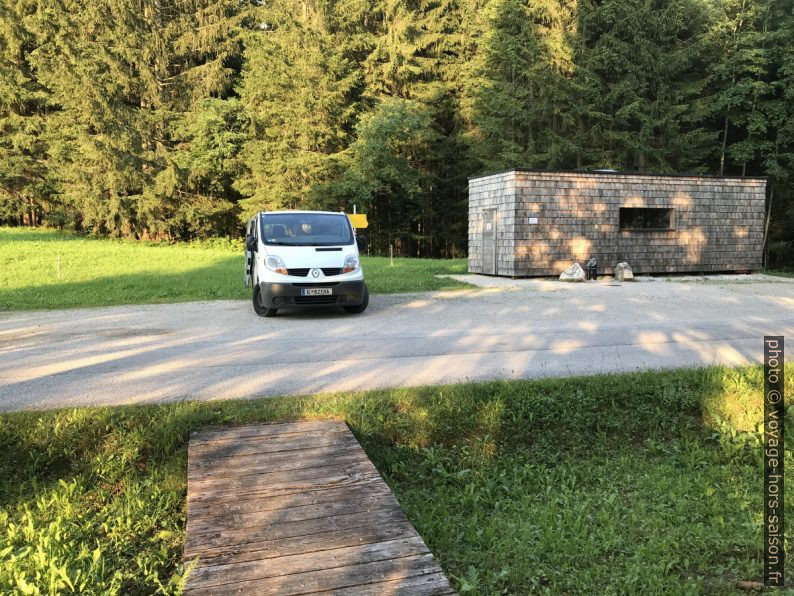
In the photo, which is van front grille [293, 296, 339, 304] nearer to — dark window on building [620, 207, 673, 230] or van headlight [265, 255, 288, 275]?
van headlight [265, 255, 288, 275]

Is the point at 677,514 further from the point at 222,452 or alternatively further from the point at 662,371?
the point at 222,452

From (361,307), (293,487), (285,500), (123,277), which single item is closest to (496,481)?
(293,487)

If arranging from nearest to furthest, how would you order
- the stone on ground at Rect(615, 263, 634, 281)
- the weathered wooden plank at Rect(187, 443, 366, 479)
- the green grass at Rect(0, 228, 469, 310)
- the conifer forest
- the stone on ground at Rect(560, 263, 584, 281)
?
the weathered wooden plank at Rect(187, 443, 366, 479) < the green grass at Rect(0, 228, 469, 310) < the stone on ground at Rect(560, 263, 584, 281) < the stone on ground at Rect(615, 263, 634, 281) < the conifer forest

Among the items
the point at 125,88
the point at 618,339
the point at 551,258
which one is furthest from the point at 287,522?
the point at 125,88

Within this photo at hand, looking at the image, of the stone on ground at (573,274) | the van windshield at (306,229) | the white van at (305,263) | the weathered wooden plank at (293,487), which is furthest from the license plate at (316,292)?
the stone on ground at (573,274)

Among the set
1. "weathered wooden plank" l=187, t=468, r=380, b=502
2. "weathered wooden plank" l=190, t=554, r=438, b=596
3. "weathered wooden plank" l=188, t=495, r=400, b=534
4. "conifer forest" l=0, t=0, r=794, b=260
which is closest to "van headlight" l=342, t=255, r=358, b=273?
"weathered wooden plank" l=187, t=468, r=380, b=502

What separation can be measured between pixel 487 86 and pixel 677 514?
30.9 metres

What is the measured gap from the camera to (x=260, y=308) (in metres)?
11.2

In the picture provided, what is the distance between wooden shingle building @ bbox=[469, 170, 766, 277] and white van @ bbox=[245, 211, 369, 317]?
28.6 feet

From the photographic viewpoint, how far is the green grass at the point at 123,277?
44.5ft

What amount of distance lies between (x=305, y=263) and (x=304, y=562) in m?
7.85

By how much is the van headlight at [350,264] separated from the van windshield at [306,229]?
1.42 feet

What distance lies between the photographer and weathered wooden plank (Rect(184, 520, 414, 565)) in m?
3.15

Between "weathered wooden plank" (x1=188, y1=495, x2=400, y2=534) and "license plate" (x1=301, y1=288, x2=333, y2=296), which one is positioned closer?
"weathered wooden plank" (x1=188, y1=495, x2=400, y2=534)
